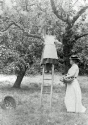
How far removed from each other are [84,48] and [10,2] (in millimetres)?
5368

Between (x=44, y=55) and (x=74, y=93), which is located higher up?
(x=44, y=55)

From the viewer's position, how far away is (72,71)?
29.5 ft

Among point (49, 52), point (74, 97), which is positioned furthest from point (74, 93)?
point (49, 52)

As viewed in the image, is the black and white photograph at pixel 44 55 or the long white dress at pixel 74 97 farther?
the long white dress at pixel 74 97

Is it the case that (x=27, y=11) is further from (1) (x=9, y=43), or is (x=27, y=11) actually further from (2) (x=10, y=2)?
(1) (x=9, y=43)

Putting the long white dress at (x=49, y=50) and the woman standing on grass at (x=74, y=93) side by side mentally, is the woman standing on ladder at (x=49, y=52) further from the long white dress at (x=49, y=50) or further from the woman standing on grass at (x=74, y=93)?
the woman standing on grass at (x=74, y=93)

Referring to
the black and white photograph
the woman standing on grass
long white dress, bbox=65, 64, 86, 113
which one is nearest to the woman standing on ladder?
the black and white photograph

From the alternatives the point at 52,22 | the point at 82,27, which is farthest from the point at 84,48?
the point at 52,22

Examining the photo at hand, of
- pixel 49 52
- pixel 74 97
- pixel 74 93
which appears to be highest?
pixel 49 52

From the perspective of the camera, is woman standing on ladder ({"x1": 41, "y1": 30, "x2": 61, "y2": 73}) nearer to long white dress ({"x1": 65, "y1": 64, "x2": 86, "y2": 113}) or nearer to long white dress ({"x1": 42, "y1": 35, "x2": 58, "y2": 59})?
long white dress ({"x1": 42, "y1": 35, "x2": 58, "y2": 59})

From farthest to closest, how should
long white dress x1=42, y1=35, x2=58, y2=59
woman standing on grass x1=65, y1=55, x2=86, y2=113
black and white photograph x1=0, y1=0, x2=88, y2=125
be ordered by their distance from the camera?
1. woman standing on grass x1=65, y1=55, x2=86, y2=113
2. long white dress x1=42, y1=35, x2=58, y2=59
3. black and white photograph x1=0, y1=0, x2=88, y2=125

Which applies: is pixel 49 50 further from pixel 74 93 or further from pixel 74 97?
pixel 74 97

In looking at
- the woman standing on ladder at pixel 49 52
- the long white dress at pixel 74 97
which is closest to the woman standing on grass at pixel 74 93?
the long white dress at pixel 74 97

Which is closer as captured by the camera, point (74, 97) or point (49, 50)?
point (49, 50)
